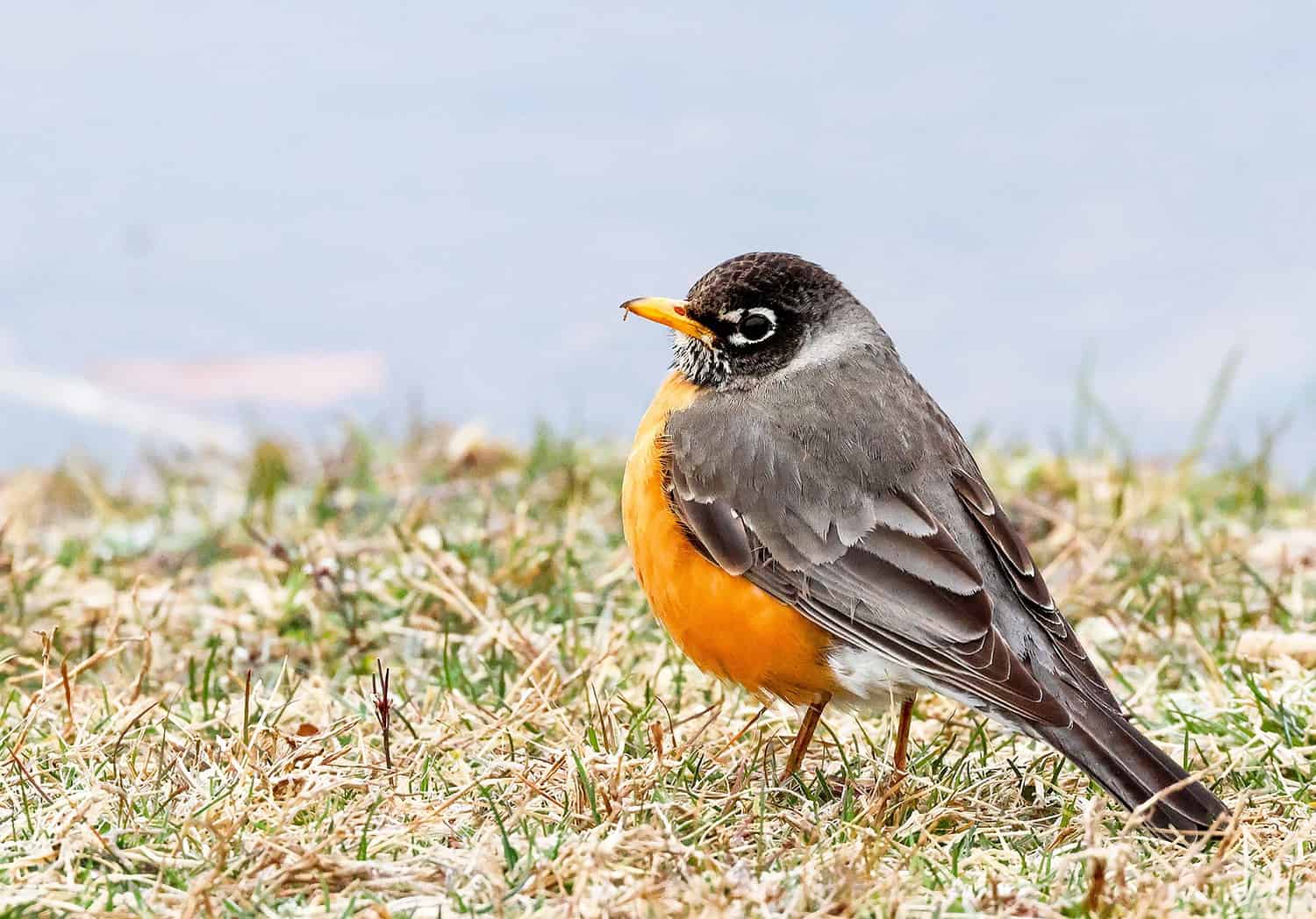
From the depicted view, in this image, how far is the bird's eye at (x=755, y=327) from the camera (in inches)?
202

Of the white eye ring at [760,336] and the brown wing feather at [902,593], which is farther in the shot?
the white eye ring at [760,336]

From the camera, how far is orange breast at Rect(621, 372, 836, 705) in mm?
4367

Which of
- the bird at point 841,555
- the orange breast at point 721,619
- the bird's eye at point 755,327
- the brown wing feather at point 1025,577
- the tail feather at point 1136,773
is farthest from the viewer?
the bird's eye at point 755,327

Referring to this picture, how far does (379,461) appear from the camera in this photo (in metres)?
8.30

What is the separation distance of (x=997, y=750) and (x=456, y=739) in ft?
4.86

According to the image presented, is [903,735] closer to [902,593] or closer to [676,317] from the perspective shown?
[902,593]

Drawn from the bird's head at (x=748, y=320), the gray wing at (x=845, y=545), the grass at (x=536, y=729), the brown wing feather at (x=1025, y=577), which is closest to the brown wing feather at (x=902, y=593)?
the gray wing at (x=845, y=545)

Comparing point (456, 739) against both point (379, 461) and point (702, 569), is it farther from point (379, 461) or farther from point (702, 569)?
point (379, 461)

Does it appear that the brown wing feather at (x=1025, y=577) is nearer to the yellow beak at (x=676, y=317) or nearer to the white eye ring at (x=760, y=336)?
the white eye ring at (x=760, y=336)

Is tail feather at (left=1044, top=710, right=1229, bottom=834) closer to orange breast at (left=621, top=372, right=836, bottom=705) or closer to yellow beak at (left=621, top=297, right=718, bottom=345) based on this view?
orange breast at (left=621, top=372, right=836, bottom=705)

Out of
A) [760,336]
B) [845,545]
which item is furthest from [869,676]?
[760,336]

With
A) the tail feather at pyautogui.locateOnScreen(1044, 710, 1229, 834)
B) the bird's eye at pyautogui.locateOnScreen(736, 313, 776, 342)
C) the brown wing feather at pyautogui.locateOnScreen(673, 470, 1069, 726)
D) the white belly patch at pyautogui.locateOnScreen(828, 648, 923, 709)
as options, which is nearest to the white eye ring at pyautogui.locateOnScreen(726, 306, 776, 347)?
the bird's eye at pyautogui.locateOnScreen(736, 313, 776, 342)

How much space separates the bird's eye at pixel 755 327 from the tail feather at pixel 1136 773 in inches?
64.1

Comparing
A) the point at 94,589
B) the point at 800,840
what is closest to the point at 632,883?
the point at 800,840
